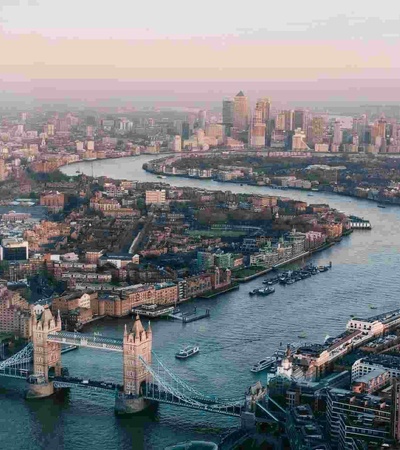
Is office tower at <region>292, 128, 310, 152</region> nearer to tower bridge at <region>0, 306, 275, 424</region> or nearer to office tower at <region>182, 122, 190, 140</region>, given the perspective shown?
office tower at <region>182, 122, 190, 140</region>

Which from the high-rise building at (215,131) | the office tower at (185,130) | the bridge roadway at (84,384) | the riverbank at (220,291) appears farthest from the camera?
the high-rise building at (215,131)

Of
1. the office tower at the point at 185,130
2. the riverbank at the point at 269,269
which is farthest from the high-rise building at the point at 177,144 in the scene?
the riverbank at the point at 269,269

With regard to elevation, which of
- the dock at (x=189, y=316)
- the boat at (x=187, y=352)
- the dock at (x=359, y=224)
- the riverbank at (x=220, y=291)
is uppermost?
the boat at (x=187, y=352)

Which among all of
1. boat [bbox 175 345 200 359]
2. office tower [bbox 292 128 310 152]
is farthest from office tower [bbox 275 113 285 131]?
boat [bbox 175 345 200 359]

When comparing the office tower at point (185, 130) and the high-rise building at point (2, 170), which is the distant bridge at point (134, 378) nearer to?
the high-rise building at point (2, 170)

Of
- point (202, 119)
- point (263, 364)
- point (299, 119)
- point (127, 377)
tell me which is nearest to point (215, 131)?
Result: point (202, 119)

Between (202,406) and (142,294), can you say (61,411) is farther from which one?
(142,294)
